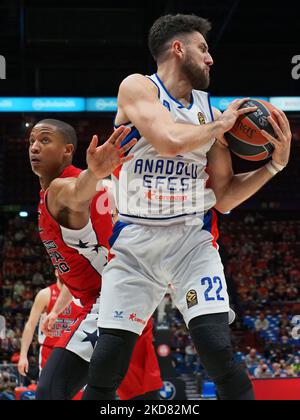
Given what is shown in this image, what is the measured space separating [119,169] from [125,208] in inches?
7.4

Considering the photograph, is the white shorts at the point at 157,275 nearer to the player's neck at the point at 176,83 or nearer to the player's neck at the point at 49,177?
the player's neck at the point at 176,83

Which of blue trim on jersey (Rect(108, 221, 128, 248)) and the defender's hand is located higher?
the defender's hand

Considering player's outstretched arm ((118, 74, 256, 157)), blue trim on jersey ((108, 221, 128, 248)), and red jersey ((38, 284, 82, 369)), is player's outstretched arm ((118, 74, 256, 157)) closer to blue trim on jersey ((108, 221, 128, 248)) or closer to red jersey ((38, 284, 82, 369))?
blue trim on jersey ((108, 221, 128, 248))

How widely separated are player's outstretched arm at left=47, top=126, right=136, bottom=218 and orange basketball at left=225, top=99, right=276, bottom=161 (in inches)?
19.4

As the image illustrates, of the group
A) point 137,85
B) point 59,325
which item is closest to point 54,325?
point 59,325

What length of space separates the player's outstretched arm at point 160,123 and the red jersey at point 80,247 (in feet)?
2.45

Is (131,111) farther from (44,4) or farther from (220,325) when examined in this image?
(44,4)

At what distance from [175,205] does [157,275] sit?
1.06 ft

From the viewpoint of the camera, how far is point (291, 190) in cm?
1834

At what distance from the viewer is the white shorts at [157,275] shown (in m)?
2.98

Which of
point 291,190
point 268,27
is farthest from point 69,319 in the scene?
point 291,190

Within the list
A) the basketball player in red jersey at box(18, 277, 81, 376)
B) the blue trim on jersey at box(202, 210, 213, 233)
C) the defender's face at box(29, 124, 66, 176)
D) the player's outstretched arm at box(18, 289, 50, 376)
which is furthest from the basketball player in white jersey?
the player's outstretched arm at box(18, 289, 50, 376)

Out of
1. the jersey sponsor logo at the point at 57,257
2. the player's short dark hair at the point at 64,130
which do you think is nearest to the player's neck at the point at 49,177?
the player's short dark hair at the point at 64,130

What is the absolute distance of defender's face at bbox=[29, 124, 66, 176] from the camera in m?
3.72
